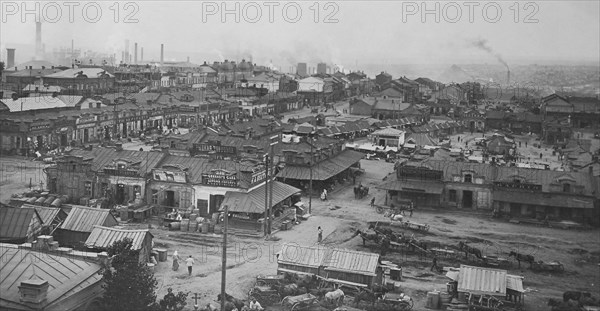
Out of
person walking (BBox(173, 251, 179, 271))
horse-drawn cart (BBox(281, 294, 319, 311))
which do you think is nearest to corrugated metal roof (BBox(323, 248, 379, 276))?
horse-drawn cart (BBox(281, 294, 319, 311))

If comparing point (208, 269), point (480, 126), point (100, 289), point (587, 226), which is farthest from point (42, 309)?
point (480, 126)

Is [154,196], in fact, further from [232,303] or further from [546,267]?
[546,267]

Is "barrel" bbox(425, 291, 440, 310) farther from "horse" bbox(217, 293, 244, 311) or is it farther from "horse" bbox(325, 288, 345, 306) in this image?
"horse" bbox(217, 293, 244, 311)

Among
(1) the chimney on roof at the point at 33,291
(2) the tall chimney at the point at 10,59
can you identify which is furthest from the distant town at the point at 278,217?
(2) the tall chimney at the point at 10,59

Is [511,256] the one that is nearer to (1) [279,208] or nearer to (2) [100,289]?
(1) [279,208]

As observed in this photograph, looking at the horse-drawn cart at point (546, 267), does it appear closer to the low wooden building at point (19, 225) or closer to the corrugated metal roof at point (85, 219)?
the corrugated metal roof at point (85, 219)
